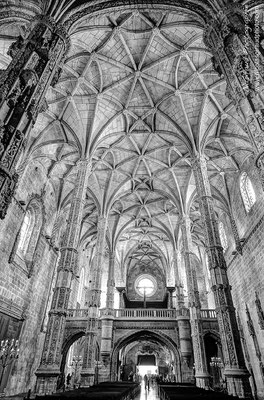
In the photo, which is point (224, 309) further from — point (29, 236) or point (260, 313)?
point (29, 236)

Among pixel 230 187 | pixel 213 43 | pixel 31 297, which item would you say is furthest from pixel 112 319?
pixel 213 43

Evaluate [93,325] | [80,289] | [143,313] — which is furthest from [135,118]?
[80,289]

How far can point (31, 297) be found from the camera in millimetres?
18188

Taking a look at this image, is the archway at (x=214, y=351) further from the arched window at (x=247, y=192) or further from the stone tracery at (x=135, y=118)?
the arched window at (x=247, y=192)

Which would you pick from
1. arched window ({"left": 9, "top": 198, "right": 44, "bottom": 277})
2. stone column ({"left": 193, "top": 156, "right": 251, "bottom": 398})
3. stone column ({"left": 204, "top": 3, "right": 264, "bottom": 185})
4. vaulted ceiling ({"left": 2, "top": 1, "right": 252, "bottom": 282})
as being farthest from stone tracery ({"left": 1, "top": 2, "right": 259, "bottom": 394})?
arched window ({"left": 9, "top": 198, "right": 44, "bottom": 277})

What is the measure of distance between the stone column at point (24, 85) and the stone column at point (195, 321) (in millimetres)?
15590

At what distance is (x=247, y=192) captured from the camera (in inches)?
757

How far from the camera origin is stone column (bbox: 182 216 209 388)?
15381mm

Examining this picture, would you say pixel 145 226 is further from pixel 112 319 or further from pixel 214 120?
pixel 214 120

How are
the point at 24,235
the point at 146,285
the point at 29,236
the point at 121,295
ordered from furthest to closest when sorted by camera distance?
the point at 146,285, the point at 121,295, the point at 29,236, the point at 24,235

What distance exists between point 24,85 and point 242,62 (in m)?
6.35

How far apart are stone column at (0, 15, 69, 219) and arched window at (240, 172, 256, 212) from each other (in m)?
15.3

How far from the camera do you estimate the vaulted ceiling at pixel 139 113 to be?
14.7 meters

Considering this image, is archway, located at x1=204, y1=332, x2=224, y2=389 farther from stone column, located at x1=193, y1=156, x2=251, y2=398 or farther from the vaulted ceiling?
the vaulted ceiling
